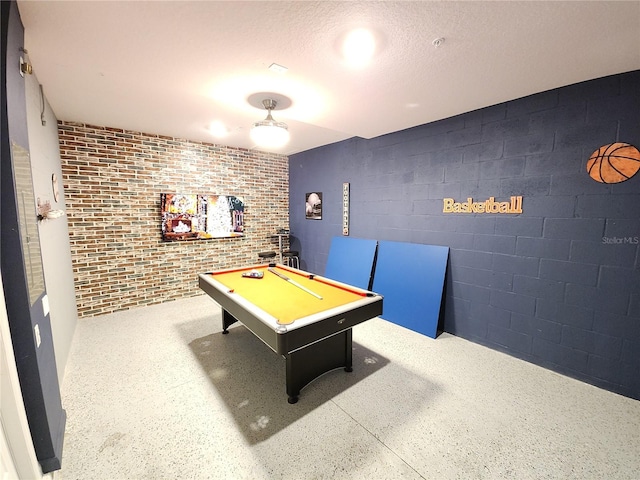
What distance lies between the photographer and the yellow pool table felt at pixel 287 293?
2.09m

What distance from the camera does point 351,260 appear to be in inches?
172

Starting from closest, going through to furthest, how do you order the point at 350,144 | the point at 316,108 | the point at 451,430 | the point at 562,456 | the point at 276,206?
the point at 562,456 < the point at 451,430 < the point at 316,108 < the point at 350,144 < the point at 276,206

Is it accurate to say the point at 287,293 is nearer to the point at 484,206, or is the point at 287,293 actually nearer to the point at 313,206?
the point at 484,206

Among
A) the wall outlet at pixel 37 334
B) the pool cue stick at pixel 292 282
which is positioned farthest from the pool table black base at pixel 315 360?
the wall outlet at pixel 37 334

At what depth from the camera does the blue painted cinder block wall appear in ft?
7.07

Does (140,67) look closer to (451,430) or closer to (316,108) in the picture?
(316,108)

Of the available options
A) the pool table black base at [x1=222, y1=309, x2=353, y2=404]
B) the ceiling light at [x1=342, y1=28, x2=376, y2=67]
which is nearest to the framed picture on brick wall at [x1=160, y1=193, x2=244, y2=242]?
the pool table black base at [x1=222, y1=309, x2=353, y2=404]

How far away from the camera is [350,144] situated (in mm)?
4391

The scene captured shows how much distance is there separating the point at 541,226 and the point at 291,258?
13.5 feet

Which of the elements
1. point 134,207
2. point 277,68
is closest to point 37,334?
point 277,68

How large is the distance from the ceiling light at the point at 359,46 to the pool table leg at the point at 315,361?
2.20 meters

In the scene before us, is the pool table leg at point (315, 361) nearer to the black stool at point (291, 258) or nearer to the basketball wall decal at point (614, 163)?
the basketball wall decal at point (614, 163)

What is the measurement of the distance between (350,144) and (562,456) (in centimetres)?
417

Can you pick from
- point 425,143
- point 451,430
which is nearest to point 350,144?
point 425,143
